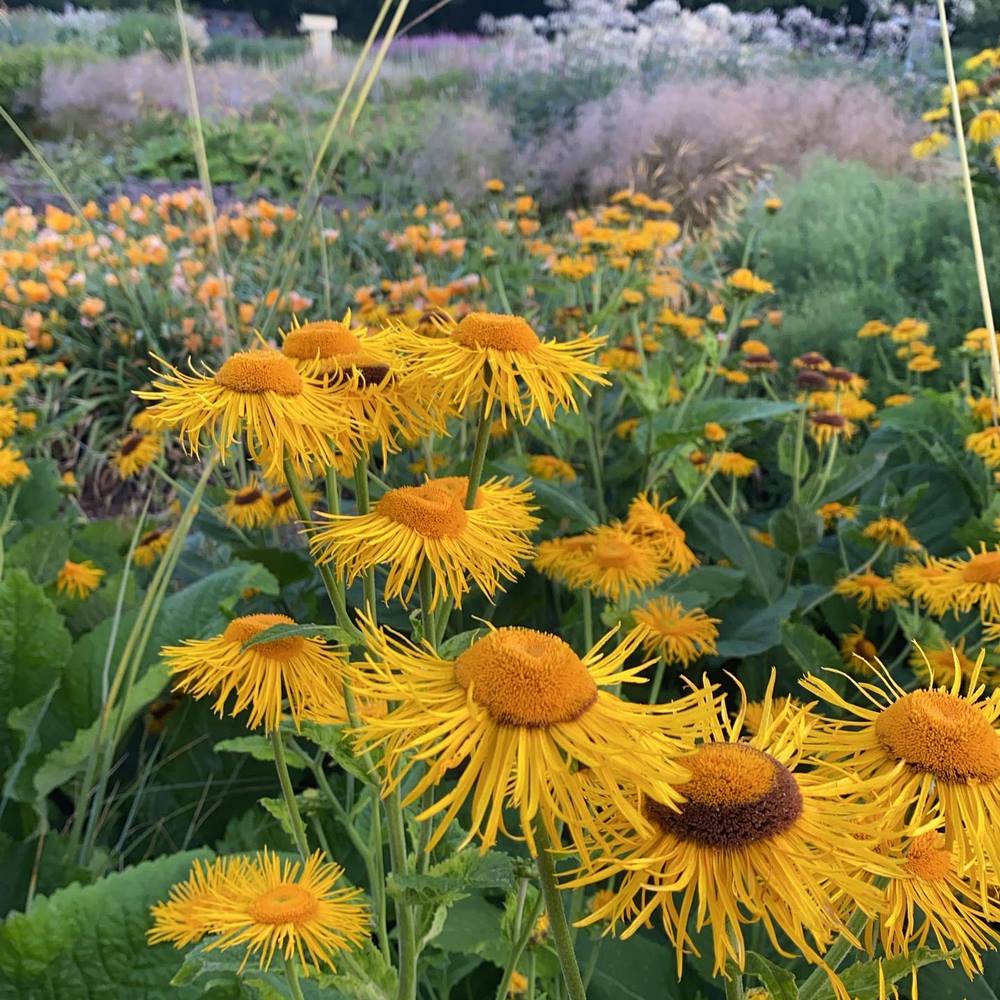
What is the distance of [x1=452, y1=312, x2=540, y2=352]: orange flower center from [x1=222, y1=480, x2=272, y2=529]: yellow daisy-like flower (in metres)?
0.99

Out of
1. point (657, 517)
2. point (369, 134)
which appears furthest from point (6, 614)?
point (369, 134)

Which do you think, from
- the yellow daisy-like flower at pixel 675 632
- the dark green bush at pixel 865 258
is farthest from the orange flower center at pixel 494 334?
the dark green bush at pixel 865 258

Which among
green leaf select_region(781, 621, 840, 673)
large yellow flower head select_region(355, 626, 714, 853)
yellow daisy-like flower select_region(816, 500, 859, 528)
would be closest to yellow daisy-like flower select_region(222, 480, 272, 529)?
green leaf select_region(781, 621, 840, 673)

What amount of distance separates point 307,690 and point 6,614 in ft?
3.44

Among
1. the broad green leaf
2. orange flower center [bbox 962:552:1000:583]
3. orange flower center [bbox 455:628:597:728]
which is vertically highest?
Answer: orange flower center [bbox 455:628:597:728]

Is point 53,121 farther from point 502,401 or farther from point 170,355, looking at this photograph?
point 502,401

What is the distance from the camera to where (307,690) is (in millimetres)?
639

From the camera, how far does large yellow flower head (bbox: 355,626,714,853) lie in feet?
1.28

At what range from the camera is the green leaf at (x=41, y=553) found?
174cm

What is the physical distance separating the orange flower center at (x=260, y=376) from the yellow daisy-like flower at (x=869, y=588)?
109cm

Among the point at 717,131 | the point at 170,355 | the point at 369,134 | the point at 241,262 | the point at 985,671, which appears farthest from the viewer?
the point at 369,134

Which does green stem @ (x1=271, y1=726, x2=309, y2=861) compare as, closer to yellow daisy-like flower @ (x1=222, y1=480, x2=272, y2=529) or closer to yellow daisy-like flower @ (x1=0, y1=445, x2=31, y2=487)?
yellow daisy-like flower @ (x1=222, y1=480, x2=272, y2=529)

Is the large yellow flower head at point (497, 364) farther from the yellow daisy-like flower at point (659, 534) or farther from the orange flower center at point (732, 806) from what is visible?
the yellow daisy-like flower at point (659, 534)

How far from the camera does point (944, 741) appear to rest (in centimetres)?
46
